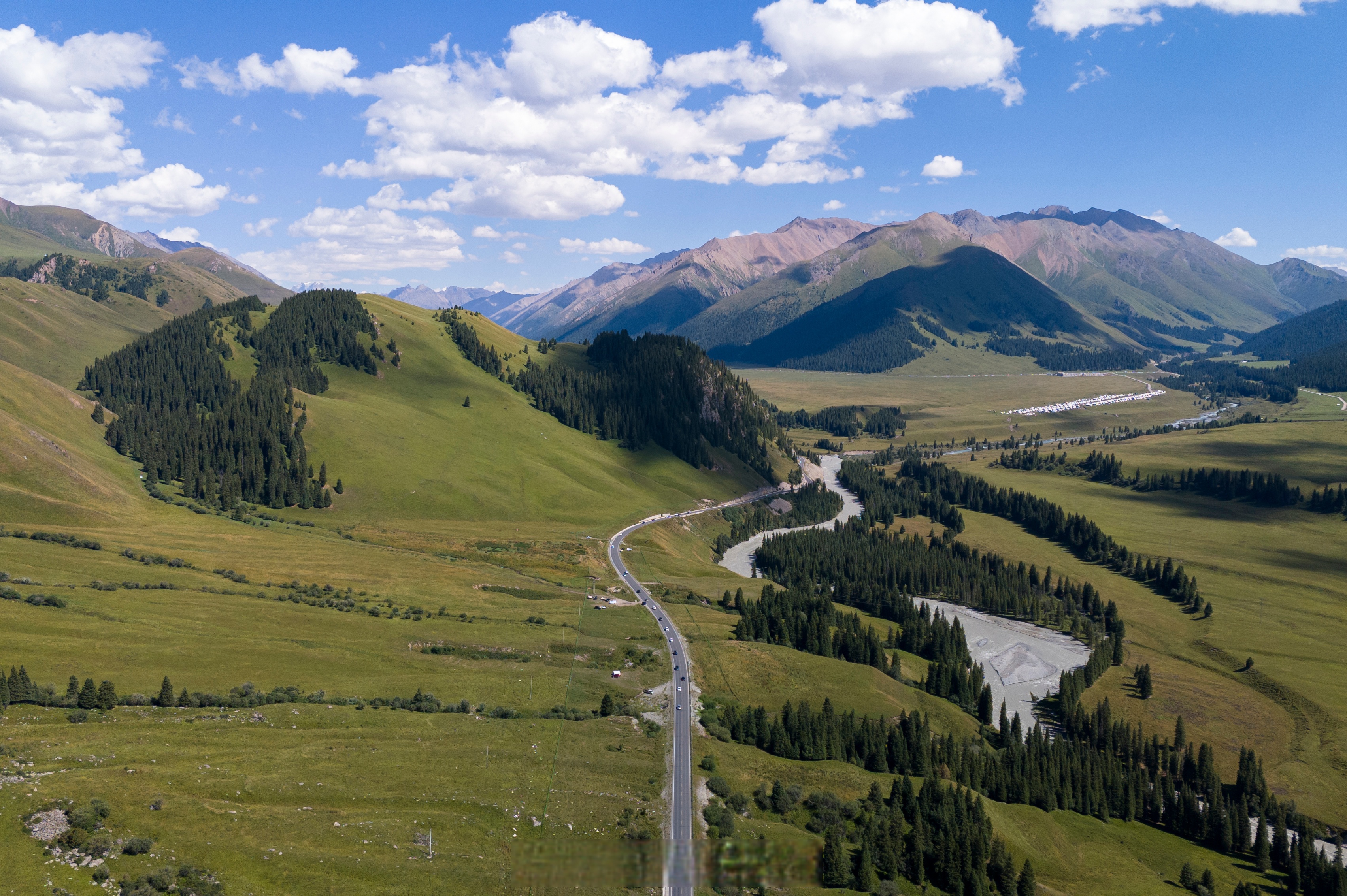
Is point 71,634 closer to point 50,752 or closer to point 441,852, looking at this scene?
point 50,752

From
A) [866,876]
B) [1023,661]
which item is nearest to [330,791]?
[866,876]

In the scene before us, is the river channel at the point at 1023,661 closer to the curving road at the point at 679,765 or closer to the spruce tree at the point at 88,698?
the curving road at the point at 679,765

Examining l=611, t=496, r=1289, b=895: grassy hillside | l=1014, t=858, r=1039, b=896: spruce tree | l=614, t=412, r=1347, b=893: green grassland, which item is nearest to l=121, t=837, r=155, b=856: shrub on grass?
l=611, t=496, r=1289, b=895: grassy hillside

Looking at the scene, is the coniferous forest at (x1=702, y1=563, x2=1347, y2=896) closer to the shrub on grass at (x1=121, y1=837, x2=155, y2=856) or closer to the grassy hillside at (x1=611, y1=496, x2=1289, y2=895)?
the grassy hillside at (x1=611, y1=496, x2=1289, y2=895)

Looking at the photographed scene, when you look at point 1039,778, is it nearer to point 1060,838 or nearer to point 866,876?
point 1060,838

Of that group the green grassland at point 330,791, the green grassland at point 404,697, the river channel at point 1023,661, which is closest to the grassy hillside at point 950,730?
the green grassland at point 404,697

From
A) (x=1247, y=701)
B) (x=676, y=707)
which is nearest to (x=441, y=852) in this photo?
(x=676, y=707)
